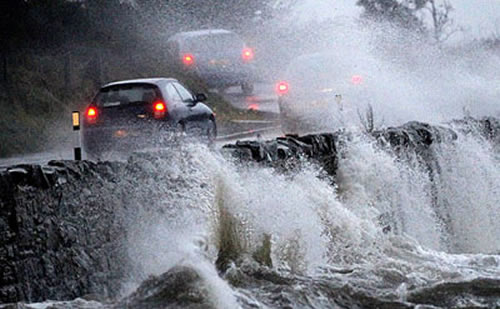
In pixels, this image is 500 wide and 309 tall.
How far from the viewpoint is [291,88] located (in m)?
21.7

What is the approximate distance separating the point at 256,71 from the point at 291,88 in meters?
15.1

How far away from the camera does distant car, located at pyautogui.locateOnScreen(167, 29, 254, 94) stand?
1326 inches

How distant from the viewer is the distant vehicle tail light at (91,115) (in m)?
16.1

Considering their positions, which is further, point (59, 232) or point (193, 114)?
point (193, 114)

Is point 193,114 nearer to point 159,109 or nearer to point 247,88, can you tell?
point 159,109

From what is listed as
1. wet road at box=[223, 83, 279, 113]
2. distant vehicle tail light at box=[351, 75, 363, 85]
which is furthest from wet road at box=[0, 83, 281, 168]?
distant vehicle tail light at box=[351, 75, 363, 85]

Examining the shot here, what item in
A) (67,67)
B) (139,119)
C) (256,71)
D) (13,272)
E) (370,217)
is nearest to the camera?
(13,272)

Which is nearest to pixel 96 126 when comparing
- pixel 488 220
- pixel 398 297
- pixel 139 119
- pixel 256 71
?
pixel 139 119

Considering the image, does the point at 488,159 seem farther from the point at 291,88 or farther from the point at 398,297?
the point at 398,297

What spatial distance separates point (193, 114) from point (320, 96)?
4.78 m

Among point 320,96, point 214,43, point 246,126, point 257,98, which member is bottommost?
point 246,126

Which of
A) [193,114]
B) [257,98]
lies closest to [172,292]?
[193,114]

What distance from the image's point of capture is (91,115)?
16188 millimetres

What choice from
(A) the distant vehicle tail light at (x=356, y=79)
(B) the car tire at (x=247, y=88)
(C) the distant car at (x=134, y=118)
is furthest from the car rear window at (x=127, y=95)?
(B) the car tire at (x=247, y=88)
